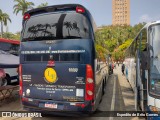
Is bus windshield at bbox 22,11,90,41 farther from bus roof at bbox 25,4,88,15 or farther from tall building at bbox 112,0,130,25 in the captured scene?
tall building at bbox 112,0,130,25

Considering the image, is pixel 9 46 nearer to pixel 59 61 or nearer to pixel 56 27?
pixel 56 27

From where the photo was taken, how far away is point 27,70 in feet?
19.4

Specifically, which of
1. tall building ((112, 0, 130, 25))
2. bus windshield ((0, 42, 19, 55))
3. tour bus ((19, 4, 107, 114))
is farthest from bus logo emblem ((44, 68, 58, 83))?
tall building ((112, 0, 130, 25))

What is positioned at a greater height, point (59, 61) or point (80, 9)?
point (80, 9)

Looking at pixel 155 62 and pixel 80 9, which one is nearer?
pixel 155 62

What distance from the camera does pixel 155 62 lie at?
5.21 m

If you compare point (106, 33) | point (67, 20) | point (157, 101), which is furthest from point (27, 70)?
point (106, 33)

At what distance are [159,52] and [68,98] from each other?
106 inches

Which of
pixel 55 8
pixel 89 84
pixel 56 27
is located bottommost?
pixel 89 84

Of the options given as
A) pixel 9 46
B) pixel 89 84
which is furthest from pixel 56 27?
pixel 9 46

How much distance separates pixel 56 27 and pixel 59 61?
0.99 metres

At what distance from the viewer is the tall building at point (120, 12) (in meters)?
187

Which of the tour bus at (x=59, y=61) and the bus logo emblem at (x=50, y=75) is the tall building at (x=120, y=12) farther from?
the bus logo emblem at (x=50, y=75)

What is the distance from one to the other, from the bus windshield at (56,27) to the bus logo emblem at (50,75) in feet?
2.98
